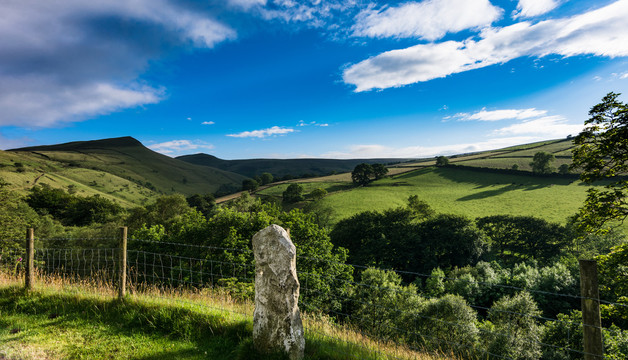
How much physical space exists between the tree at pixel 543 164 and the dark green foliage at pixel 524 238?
34236mm

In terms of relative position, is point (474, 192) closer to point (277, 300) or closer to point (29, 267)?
point (277, 300)

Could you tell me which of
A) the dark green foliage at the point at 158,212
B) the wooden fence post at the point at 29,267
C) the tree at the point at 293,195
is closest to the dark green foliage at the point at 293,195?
the tree at the point at 293,195

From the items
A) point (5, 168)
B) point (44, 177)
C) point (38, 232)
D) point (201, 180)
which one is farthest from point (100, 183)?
point (38, 232)

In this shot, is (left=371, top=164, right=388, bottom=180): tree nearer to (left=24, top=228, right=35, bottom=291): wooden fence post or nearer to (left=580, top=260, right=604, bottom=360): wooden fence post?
(left=24, top=228, right=35, bottom=291): wooden fence post

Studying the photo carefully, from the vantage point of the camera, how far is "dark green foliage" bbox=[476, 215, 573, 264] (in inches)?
1745

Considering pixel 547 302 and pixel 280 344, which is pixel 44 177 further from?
pixel 547 302

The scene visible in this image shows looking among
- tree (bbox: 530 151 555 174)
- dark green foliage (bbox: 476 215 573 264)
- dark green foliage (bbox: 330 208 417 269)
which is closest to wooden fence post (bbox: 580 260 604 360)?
dark green foliage (bbox: 330 208 417 269)

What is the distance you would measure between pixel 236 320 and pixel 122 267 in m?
3.46

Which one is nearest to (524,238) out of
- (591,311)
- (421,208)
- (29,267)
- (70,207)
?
(421,208)

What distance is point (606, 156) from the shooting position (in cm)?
1227

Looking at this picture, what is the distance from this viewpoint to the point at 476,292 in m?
33.8

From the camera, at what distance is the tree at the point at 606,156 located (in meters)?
11.7

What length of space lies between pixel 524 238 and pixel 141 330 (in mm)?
58180

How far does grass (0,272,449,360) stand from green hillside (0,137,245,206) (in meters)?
91.0
